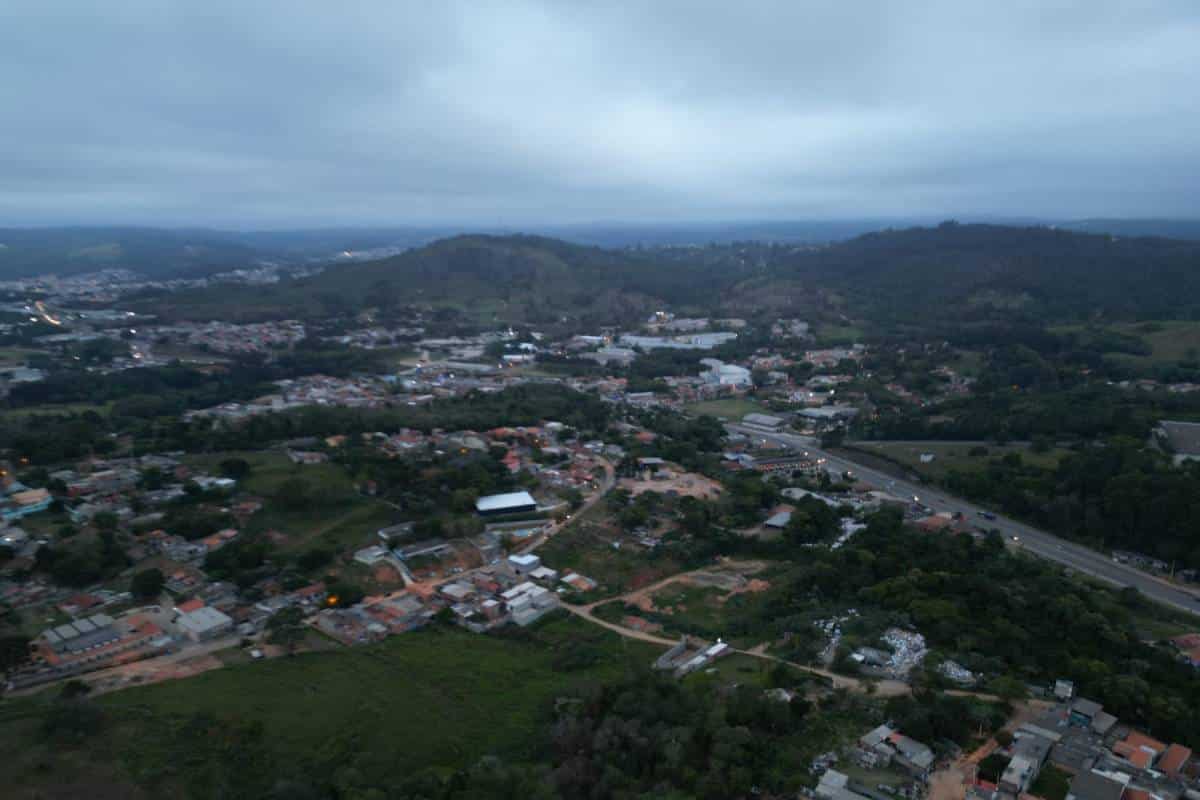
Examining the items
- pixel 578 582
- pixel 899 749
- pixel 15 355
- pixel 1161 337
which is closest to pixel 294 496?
pixel 578 582

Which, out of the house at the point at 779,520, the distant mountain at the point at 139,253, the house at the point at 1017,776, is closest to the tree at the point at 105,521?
the house at the point at 779,520

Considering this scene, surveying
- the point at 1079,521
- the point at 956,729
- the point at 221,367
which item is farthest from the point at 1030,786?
the point at 221,367

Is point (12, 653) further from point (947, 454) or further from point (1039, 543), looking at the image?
point (947, 454)

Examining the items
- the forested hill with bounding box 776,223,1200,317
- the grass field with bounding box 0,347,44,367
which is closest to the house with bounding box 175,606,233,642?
the grass field with bounding box 0,347,44,367

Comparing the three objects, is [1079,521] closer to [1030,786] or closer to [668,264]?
[1030,786]

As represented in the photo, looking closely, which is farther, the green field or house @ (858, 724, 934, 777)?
the green field

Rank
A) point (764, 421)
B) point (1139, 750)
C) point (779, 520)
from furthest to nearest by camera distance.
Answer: point (764, 421), point (779, 520), point (1139, 750)

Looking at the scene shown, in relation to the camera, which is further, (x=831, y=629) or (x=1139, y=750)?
(x=831, y=629)

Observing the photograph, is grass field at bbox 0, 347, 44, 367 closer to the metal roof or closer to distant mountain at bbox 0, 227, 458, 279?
the metal roof
